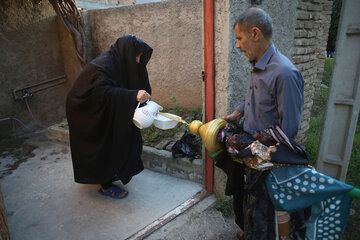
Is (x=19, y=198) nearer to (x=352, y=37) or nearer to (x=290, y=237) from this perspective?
(x=290, y=237)

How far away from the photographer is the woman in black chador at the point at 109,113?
8.84ft

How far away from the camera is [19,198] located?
329cm

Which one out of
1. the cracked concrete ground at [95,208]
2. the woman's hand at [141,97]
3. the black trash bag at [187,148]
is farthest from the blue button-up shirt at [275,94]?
the black trash bag at [187,148]

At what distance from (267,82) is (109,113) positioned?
5.97 ft

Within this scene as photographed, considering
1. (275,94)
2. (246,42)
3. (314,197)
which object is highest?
(246,42)

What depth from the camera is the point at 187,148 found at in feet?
11.6

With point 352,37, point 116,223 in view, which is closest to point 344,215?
point 352,37

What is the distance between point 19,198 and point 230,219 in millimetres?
2758

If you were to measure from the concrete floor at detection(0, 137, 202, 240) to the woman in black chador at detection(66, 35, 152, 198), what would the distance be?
27cm

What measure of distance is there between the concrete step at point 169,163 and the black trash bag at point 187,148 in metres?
0.07

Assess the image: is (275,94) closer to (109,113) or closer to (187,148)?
(109,113)

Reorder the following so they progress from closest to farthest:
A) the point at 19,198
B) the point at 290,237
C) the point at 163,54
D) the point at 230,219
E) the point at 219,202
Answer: the point at 290,237
the point at 230,219
the point at 219,202
the point at 19,198
the point at 163,54

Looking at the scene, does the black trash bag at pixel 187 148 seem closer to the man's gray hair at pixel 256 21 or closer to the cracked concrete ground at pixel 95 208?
the cracked concrete ground at pixel 95 208

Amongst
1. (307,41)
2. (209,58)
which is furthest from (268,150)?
(307,41)
